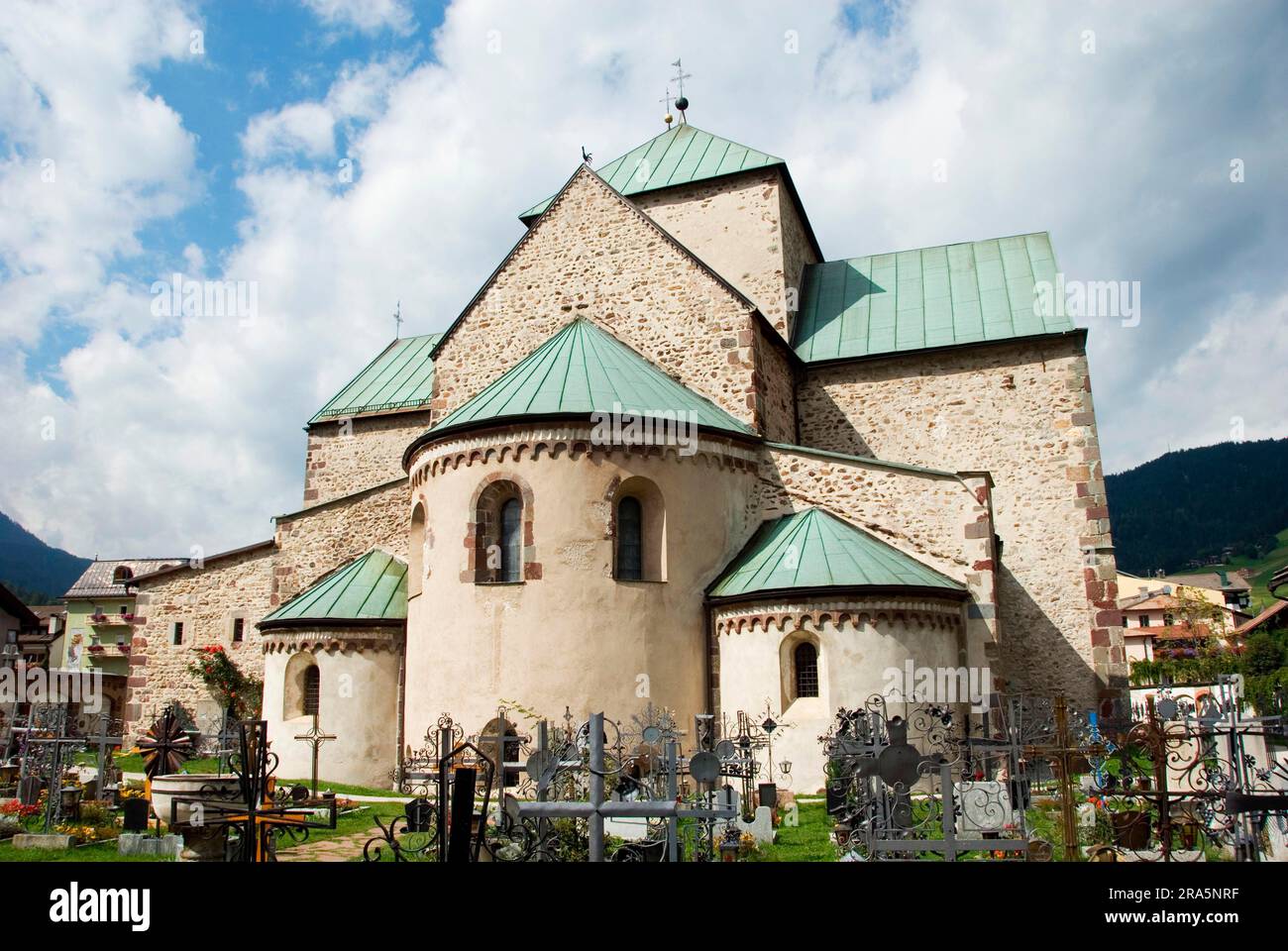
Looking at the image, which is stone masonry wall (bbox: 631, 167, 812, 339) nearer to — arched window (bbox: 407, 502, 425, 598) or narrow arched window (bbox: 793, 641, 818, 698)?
narrow arched window (bbox: 793, 641, 818, 698)

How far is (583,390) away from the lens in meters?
19.4

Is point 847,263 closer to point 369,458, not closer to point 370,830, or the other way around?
point 369,458

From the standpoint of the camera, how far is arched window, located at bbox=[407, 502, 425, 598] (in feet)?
66.7

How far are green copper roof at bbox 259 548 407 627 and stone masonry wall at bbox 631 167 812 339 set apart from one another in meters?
12.3

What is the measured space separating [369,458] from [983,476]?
19.6 m

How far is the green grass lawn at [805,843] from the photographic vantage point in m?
11.8

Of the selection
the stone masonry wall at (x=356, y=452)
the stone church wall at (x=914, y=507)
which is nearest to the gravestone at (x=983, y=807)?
the stone church wall at (x=914, y=507)

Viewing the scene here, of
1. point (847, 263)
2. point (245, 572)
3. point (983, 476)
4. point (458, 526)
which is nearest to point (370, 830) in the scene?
point (458, 526)

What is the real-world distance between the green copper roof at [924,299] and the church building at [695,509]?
10 cm

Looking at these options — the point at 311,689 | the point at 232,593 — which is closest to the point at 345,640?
the point at 311,689

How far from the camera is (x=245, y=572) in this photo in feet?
88.6

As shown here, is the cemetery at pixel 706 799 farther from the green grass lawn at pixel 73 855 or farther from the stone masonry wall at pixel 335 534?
the stone masonry wall at pixel 335 534

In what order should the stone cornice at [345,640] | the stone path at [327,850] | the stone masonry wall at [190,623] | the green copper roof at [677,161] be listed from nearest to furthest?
the stone path at [327,850], the stone cornice at [345,640], the stone masonry wall at [190,623], the green copper roof at [677,161]
